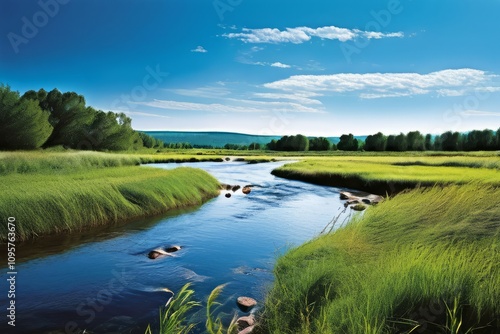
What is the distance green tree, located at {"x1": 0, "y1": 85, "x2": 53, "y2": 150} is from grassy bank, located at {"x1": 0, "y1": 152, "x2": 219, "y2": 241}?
20.8 metres

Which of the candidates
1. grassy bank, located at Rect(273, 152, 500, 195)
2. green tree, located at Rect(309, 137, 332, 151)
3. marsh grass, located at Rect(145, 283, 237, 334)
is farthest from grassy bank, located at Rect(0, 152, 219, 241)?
green tree, located at Rect(309, 137, 332, 151)

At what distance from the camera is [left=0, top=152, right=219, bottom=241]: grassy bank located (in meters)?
13.7

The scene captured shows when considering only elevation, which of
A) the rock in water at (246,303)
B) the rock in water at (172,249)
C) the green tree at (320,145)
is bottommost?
the rock in water at (172,249)

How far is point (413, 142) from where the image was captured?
126 m

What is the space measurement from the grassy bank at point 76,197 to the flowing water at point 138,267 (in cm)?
86

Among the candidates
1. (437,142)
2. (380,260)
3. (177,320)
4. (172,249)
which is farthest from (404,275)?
(437,142)

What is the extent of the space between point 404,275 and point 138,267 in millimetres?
8026

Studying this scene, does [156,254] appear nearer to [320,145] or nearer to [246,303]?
[246,303]

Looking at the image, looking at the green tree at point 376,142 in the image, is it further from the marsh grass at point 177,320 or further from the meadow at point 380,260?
the marsh grass at point 177,320

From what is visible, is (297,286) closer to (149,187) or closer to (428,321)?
(428,321)

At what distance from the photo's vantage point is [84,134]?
70750 mm

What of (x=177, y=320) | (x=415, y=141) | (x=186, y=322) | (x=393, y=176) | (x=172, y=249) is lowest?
(x=172, y=249)

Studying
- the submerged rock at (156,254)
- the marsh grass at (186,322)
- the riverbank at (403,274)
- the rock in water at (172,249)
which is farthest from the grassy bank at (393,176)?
the marsh grass at (186,322)

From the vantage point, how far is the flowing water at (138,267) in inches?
314
